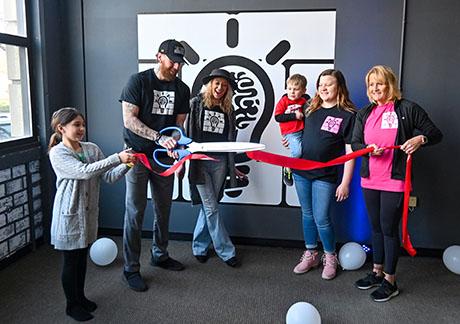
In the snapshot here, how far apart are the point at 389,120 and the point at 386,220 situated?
2.07 ft

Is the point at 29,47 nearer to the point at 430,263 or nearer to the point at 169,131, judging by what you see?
the point at 169,131

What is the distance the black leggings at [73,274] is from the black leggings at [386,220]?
182 cm

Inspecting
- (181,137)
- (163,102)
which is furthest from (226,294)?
(163,102)

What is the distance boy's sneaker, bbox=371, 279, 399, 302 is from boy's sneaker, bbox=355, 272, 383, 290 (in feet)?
0.37

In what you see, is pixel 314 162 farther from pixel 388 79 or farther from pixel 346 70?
pixel 346 70

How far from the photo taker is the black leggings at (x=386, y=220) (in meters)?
2.84

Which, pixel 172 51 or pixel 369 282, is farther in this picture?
pixel 369 282

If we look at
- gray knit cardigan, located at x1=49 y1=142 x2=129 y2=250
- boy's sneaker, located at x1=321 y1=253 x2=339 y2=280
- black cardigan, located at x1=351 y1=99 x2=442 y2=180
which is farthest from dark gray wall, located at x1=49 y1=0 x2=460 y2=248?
gray knit cardigan, located at x1=49 y1=142 x2=129 y2=250

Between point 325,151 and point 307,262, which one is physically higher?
point 325,151

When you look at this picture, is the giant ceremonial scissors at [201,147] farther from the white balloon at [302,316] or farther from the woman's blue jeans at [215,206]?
the white balloon at [302,316]

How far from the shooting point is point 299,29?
143 inches

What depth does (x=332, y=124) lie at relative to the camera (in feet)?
10.3

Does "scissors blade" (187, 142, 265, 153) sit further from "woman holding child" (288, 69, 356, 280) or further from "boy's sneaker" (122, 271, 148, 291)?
"boy's sneaker" (122, 271, 148, 291)

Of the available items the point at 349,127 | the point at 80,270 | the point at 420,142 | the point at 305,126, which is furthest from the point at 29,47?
the point at 420,142
